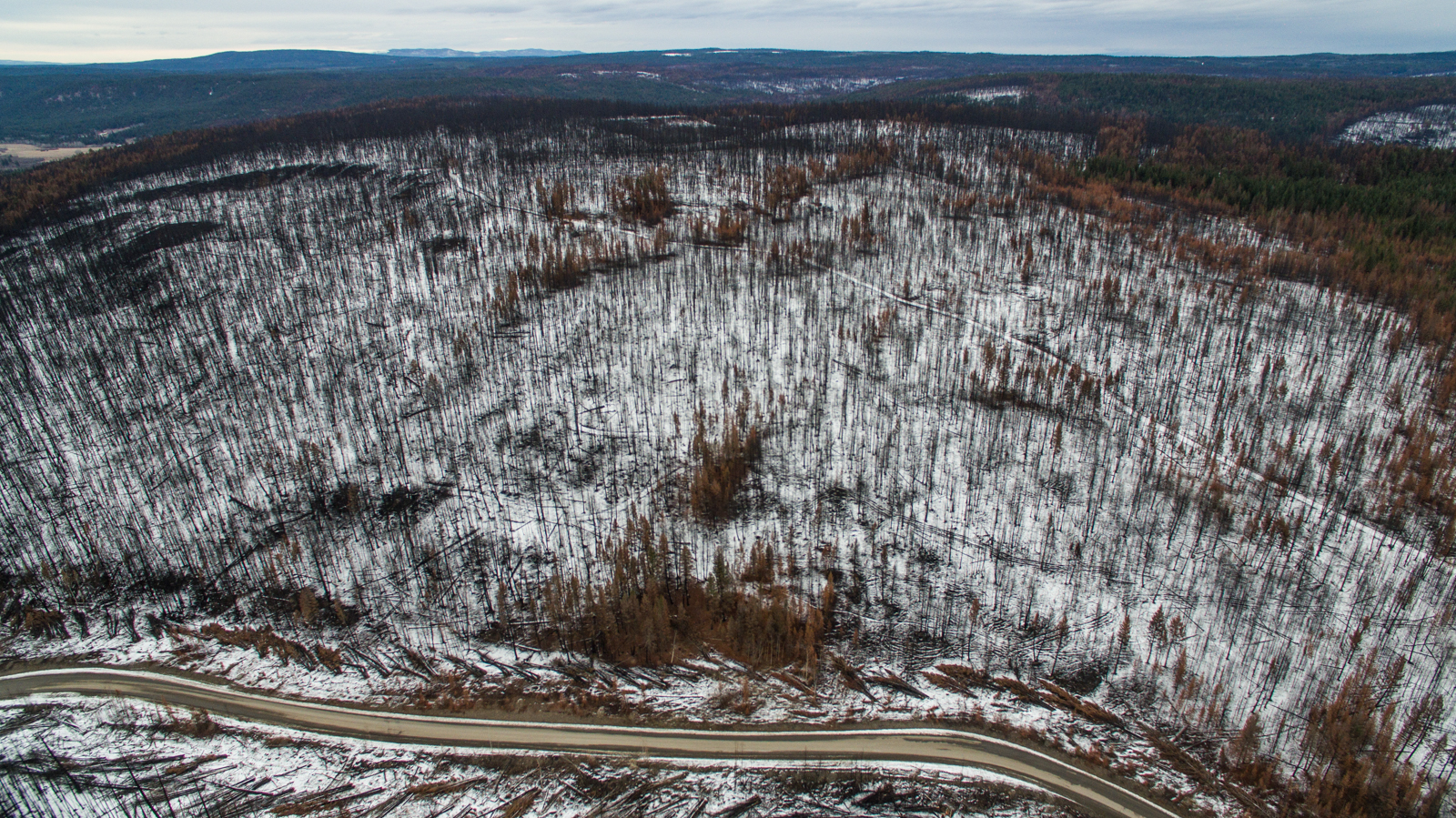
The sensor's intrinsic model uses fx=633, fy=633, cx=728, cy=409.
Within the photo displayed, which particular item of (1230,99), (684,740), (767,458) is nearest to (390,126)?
(767,458)

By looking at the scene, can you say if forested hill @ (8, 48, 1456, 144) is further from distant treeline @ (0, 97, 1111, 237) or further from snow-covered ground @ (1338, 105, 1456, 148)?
distant treeline @ (0, 97, 1111, 237)

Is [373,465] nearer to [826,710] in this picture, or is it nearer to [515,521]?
[515,521]

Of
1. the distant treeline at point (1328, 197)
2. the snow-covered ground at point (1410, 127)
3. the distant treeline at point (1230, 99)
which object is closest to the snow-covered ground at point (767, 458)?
the distant treeline at point (1328, 197)

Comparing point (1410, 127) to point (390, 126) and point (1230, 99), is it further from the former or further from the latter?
point (390, 126)

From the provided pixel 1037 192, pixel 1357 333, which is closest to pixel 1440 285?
pixel 1357 333

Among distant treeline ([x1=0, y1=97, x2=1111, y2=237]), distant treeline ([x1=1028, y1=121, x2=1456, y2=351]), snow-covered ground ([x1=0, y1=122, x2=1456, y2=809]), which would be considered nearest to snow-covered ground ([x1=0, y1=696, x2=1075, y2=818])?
snow-covered ground ([x1=0, y1=122, x2=1456, y2=809])

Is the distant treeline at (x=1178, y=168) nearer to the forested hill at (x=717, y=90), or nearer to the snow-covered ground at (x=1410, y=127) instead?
the snow-covered ground at (x=1410, y=127)
